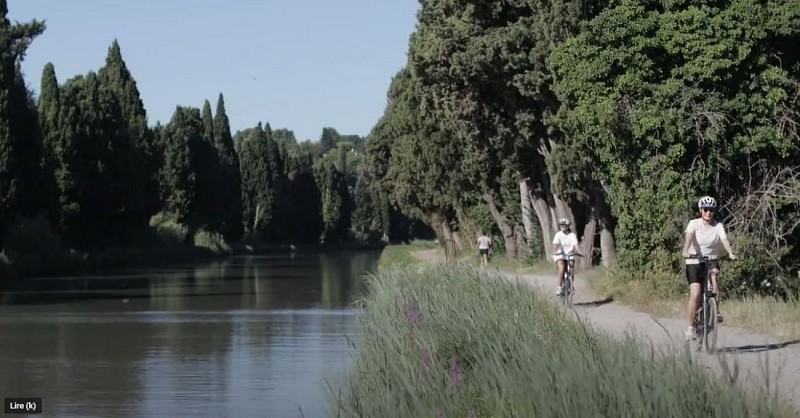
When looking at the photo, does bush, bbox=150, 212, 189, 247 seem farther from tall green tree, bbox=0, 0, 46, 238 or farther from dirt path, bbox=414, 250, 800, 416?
dirt path, bbox=414, 250, 800, 416

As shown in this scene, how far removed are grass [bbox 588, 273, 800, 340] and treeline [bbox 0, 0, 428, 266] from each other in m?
37.4

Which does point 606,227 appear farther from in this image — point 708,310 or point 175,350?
point 708,310

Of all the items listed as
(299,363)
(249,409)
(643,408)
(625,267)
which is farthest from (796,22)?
(643,408)

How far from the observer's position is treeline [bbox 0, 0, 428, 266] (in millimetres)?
60031

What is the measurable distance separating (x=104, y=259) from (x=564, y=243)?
51.8 m

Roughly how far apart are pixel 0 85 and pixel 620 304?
3900cm

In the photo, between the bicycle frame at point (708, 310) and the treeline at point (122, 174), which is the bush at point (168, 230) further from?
the bicycle frame at point (708, 310)

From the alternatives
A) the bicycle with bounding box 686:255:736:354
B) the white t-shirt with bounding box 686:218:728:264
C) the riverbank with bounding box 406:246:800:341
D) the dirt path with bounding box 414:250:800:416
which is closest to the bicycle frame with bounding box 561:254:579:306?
the dirt path with bounding box 414:250:800:416

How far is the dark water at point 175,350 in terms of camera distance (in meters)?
16.7

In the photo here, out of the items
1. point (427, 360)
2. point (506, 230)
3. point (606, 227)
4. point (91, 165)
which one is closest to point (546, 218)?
point (606, 227)

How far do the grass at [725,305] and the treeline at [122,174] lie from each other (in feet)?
123

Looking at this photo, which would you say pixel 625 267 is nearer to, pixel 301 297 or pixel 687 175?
pixel 687 175

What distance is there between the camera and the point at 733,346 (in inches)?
625

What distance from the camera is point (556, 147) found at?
1329 inches
